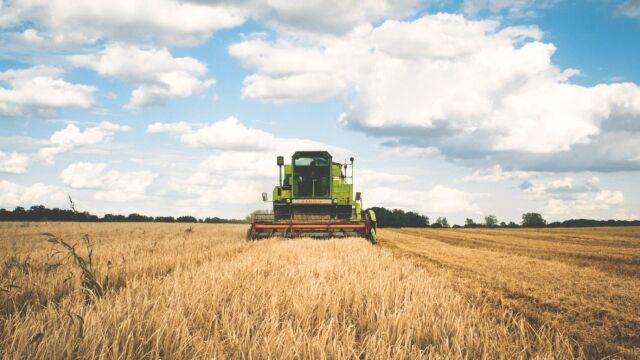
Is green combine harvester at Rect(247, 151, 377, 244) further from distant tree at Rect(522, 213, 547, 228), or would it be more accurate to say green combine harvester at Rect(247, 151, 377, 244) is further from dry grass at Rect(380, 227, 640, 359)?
distant tree at Rect(522, 213, 547, 228)

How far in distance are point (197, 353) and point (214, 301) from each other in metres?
1.19

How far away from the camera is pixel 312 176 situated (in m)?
17.2

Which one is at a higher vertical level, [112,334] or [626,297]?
[112,334]

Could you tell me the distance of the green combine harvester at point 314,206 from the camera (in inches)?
561

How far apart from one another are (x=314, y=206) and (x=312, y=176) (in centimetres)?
165

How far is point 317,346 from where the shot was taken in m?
2.22

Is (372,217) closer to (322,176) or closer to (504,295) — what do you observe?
(322,176)

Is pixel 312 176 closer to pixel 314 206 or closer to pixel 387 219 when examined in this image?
pixel 314 206

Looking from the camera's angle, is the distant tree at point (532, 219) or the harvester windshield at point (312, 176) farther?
the distant tree at point (532, 219)

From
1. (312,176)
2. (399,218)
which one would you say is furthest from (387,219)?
(312,176)

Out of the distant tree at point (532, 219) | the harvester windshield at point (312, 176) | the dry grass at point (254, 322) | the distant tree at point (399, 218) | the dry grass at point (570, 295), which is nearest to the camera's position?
the dry grass at point (254, 322)

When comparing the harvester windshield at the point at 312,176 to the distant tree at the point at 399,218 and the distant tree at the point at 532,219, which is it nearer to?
the distant tree at the point at 399,218

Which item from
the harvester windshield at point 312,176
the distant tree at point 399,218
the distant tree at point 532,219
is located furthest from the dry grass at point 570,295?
the distant tree at point 532,219

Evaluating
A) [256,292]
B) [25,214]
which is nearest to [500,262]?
[256,292]
